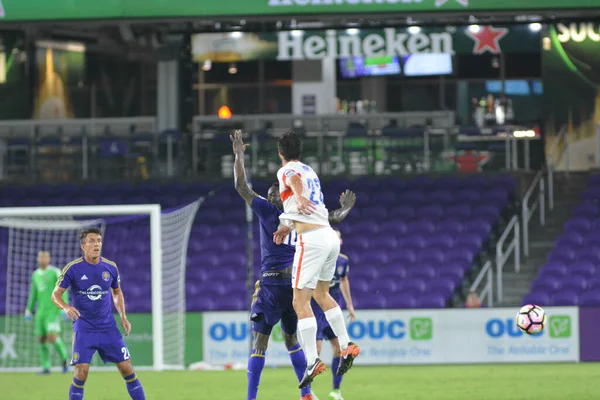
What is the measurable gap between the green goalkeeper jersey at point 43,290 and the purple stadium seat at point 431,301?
21.0ft

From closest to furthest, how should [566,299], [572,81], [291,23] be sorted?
[566,299] < [291,23] < [572,81]

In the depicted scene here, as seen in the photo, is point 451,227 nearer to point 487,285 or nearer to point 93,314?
point 487,285

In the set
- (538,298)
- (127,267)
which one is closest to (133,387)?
(538,298)

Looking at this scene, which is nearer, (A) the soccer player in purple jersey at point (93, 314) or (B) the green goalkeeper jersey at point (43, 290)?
(A) the soccer player in purple jersey at point (93, 314)

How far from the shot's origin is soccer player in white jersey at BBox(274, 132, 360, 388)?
988cm

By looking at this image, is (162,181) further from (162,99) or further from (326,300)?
(326,300)

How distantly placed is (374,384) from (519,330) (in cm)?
503

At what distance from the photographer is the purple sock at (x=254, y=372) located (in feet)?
34.7

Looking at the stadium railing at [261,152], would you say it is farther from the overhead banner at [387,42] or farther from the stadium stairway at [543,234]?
the overhead banner at [387,42]

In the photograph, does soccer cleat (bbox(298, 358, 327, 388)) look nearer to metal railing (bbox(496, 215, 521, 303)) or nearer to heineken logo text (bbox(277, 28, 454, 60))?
metal railing (bbox(496, 215, 521, 303))

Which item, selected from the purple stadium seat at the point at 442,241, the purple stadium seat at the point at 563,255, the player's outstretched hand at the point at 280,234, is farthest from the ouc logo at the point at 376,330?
the player's outstretched hand at the point at 280,234

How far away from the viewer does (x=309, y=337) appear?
9977 mm

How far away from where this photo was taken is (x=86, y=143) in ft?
83.1

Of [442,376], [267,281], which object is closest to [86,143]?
[442,376]
